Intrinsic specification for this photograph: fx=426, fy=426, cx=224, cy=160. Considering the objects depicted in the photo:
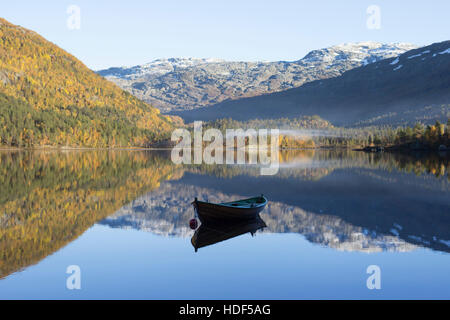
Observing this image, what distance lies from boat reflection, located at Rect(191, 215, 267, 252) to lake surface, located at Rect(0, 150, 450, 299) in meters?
0.68

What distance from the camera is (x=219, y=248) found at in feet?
85.9

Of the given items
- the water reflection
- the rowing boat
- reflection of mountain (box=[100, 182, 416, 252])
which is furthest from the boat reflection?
the water reflection

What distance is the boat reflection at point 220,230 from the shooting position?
1111 inches

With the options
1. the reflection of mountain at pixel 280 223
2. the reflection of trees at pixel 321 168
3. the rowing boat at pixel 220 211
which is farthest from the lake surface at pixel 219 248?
the reflection of trees at pixel 321 168

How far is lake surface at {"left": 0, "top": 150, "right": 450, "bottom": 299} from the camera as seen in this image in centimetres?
1914

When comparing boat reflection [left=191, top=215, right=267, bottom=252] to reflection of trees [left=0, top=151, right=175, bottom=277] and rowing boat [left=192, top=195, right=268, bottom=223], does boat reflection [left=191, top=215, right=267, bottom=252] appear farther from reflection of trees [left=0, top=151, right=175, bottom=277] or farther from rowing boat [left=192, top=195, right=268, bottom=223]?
reflection of trees [left=0, top=151, right=175, bottom=277]

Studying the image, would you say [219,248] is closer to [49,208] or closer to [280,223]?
[280,223]

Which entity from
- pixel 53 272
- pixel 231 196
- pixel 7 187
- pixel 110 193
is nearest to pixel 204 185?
pixel 231 196

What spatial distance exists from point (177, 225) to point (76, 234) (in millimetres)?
7650

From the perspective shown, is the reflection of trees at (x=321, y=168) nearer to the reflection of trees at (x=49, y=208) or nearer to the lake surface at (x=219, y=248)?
the reflection of trees at (x=49, y=208)

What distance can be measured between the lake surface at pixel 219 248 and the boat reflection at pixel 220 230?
0.68m

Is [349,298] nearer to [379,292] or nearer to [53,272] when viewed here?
[379,292]

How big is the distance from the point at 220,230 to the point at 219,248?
→ 4884 mm

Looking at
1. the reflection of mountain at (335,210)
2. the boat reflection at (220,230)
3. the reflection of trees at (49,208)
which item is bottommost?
the reflection of mountain at (335,210)
